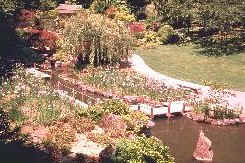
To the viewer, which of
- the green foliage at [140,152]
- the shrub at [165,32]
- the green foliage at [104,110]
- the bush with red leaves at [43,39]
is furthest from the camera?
the shrub at [165,32]

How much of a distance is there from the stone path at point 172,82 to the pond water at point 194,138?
109 inches

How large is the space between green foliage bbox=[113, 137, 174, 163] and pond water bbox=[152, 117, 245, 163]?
2583 millimetres

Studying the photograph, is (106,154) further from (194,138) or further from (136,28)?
(136,28)

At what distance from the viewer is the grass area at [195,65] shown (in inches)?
1353

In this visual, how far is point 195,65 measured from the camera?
124 ft

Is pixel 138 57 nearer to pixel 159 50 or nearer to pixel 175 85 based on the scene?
pixel 159 50

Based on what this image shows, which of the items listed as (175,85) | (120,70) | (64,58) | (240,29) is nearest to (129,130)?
(175,85)

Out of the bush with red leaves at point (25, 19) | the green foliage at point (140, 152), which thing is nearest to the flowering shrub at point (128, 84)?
the green foliage at point (140, 152)

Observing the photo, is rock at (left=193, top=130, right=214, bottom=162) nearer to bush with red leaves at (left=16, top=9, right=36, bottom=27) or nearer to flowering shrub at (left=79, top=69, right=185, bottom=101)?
flowering shrub at (left=79, top=69, right=185, bottom=101)

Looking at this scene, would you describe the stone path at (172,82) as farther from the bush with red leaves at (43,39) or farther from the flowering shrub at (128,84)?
the bush with red leaves at (43,39)

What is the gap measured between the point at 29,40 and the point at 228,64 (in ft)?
55.7

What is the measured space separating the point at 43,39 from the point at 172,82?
12516 mm

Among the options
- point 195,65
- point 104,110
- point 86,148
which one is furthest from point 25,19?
point 86,148

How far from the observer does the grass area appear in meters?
34.4
